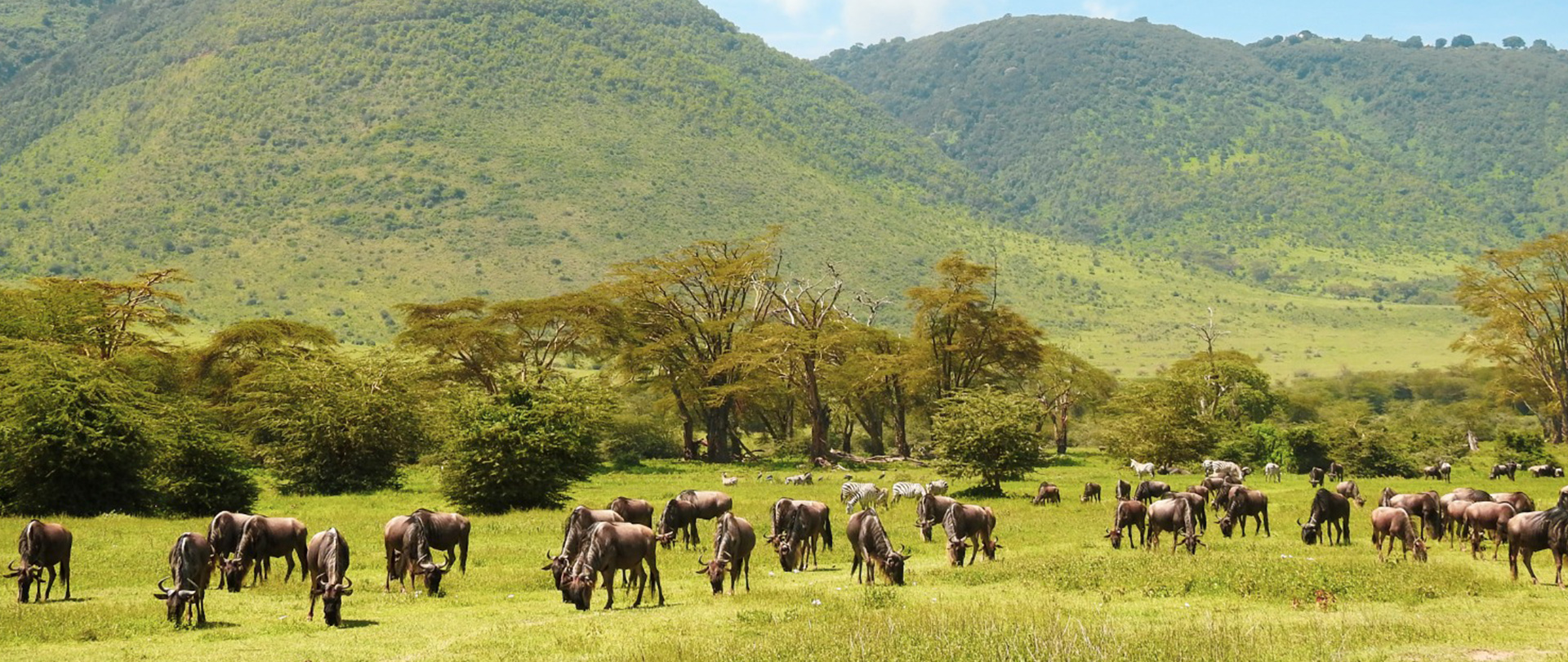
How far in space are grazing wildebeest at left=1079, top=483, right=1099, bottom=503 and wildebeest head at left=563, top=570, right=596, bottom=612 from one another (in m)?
26.3

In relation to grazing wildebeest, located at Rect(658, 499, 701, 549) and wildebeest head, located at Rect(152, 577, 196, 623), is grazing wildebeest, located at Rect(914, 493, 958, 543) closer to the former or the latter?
grazing wildebeest, located at Rect(658, 499, 701, 549)

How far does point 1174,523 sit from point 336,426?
3406cm

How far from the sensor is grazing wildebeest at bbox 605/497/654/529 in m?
29.3

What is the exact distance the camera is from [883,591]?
2148 centimetres

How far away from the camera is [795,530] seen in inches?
1022

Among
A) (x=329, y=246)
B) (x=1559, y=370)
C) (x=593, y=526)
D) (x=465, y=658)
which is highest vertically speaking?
(x=329, y=246)

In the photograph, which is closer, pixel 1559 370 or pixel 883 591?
pixel 883 591

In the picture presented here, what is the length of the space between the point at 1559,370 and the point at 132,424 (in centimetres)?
8242

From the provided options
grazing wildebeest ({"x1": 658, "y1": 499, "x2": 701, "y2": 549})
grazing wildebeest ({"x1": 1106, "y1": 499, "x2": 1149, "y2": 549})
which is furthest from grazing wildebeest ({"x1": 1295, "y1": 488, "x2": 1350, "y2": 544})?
grazing wildebeest ({"x1": 658, "y1": 499, "x2": 701, "y2": 549})

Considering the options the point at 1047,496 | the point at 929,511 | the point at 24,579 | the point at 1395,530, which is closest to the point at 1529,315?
the point at 1047,496

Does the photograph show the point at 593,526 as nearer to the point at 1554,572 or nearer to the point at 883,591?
the point at 883,591

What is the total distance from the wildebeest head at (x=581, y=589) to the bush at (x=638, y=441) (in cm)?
4879

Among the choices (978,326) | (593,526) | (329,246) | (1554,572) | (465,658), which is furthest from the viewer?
(329,246)

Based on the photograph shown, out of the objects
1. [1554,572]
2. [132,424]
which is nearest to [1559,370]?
[1554,572]
